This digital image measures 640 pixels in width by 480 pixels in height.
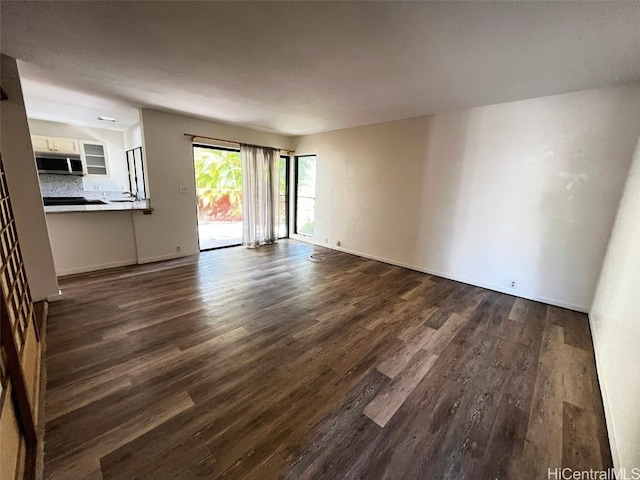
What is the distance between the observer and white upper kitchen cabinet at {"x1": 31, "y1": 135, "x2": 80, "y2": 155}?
4.65 meters

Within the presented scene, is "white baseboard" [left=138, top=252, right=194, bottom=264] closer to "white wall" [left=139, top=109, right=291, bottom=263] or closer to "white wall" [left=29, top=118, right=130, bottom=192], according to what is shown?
"white wall" [left=139, top=109, right=291, bottom=263]

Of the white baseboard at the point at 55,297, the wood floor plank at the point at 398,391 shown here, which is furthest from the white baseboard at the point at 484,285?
the white baseboard at the point at 55,297

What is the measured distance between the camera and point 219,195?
6.89 m

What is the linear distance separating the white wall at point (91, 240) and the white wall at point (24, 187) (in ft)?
2.72

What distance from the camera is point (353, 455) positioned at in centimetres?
130

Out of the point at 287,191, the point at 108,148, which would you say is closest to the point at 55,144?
the point at 108,148

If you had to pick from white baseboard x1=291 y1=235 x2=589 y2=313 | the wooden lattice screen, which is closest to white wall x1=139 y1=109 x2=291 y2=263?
the wooden lattice screen

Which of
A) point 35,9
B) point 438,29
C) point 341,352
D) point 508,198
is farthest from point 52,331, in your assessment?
point 508,198

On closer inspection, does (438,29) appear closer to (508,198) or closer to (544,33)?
(544,33)

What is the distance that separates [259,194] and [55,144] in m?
3.94

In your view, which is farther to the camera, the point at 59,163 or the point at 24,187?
the point at 59,163

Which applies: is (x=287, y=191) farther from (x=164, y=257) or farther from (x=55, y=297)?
(x=55, y=297)

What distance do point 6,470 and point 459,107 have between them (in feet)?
15.4

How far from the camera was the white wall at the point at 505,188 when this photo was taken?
261 cm
